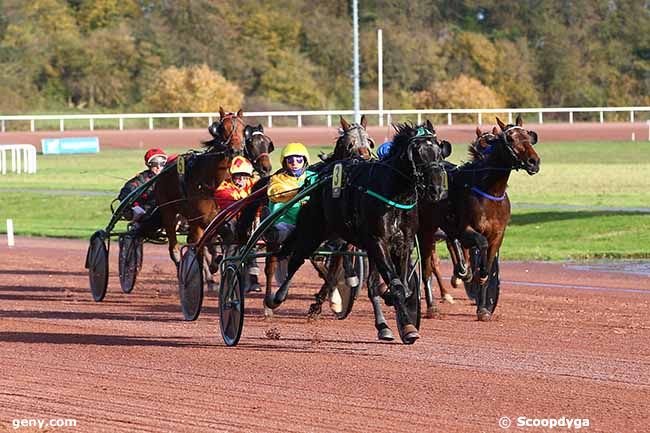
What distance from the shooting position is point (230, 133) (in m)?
12.5

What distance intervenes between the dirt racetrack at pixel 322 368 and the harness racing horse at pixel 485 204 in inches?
18.2

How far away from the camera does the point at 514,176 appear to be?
3819 centimetres

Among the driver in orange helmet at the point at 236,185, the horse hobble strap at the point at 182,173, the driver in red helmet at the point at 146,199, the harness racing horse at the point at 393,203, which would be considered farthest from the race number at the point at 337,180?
the driver in red helmet at the point at 146,199

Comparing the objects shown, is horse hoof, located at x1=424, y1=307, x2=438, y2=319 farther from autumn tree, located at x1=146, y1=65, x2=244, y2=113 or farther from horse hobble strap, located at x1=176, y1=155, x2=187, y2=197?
autumn tree, located at x1=146, y1=65, x2=244, y2=113

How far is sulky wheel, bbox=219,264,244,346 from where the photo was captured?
9.83 meters

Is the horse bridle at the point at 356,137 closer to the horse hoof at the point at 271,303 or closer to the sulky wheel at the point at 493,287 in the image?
the horse hoof at the point at 271,303

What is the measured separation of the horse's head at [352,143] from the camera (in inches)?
422

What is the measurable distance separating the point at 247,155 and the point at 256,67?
55961 mm

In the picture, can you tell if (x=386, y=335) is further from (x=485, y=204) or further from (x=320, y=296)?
(x=485, y=204)

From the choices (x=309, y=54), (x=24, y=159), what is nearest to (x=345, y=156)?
(x=24, y=159)

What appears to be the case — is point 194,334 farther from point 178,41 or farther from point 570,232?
point 178,41

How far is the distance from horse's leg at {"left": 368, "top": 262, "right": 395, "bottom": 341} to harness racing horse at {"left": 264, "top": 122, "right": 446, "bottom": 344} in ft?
0.72

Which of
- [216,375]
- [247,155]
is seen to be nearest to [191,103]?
[247,155]

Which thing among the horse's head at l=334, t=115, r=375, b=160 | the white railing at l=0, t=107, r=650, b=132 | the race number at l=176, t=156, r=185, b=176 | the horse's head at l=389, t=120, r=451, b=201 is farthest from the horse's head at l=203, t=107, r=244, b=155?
the white railing at l=0, t=107, r=650, b=132
